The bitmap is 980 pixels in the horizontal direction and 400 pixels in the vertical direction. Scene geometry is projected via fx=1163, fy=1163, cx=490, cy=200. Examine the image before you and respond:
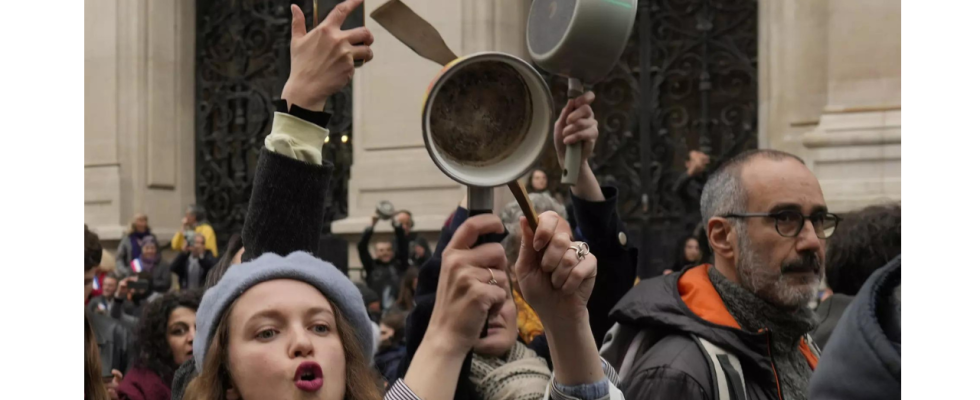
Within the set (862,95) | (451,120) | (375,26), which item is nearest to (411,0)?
(375,26)

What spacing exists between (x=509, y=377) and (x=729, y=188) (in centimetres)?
81

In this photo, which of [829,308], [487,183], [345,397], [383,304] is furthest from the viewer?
[383,304]

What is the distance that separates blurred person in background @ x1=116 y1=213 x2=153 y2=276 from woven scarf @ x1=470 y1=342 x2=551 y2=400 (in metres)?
10.9

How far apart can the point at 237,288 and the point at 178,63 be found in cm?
1392

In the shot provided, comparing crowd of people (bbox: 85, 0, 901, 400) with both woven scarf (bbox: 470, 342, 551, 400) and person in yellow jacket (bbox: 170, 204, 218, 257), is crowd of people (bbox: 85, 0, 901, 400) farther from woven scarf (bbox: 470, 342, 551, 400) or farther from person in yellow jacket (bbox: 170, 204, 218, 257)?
person in yellow jacket (bbox: 170, 204, 218, 257)

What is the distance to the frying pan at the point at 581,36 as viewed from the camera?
2092 millimetres

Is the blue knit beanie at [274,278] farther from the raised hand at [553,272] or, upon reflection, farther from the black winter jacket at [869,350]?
the black winter jacket at [869,350]

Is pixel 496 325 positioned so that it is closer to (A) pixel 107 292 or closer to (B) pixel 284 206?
(B) pixel 284 206

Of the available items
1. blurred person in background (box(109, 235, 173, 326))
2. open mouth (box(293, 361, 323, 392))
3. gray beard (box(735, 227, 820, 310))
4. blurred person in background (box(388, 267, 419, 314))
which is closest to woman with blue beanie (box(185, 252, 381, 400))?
open mouth (box(293, 361, 323, 392))

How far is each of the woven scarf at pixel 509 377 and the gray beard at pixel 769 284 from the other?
60cm

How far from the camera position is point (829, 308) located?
3979 mm

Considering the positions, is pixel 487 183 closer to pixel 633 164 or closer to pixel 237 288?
pixel 237 288

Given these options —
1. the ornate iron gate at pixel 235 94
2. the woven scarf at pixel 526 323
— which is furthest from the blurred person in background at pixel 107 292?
the woven scarf at pixel 526 323

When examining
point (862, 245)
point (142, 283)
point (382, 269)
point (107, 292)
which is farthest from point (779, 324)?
point (142, 283)
